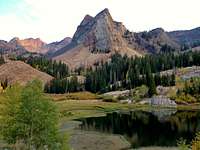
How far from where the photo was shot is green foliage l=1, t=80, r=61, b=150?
→ 4831cm

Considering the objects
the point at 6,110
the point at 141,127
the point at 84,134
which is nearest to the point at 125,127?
the point at 141,127

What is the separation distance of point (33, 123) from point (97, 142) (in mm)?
40508

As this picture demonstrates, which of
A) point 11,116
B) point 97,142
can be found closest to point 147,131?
point 97,142

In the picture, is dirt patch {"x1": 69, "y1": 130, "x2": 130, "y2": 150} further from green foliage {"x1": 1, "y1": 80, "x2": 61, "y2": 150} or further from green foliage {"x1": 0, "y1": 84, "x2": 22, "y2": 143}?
green foliage {"x1": 1, "y1": 80, "x2": 61, "y2": 150}

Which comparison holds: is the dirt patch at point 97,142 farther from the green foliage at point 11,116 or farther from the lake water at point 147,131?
the green foliage at point 11,116

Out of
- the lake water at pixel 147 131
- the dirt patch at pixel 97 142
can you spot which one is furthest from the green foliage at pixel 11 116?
the lake water at pixel 147 131

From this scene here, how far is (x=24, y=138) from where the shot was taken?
161 feet

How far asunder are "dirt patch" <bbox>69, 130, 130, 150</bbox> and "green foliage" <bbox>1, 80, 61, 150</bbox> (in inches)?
1131

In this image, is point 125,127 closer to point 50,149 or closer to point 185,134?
point 185,134

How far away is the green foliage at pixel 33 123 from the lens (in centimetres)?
4831

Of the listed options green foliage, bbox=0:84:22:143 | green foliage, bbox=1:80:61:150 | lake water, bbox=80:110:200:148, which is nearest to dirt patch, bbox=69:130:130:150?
lake water, bbox=80:110:200:148

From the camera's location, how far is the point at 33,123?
4856cm

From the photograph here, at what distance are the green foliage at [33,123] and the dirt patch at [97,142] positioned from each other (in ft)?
94.3

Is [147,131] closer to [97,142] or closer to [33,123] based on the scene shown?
[97,142]
